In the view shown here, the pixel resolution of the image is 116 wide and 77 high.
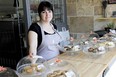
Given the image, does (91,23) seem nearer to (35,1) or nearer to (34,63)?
(35,1)

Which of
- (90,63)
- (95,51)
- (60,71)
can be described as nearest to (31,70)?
(60,71)

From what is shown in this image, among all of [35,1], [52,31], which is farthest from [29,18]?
[52,31]

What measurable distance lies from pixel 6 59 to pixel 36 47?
6.28 feet

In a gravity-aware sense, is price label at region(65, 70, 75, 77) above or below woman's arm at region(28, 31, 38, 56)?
below

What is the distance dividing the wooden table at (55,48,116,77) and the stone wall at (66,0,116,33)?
179 cm

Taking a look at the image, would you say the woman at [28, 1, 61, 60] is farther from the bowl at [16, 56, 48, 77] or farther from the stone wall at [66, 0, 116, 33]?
the stone wall at [66, 0, 116, 33]

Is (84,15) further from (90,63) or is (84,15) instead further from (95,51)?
(90,63)

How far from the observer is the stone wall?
3.57 metres

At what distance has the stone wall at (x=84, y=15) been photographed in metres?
3.57

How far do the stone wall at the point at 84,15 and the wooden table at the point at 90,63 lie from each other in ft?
5.86

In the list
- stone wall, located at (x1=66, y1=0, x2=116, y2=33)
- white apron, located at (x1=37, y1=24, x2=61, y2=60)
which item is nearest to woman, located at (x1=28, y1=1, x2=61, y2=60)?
white apron, located at (x1=37, y1=24, x2=61, y2=60)

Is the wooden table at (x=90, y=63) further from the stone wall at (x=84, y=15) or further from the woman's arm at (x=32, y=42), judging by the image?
the stone wall at (x=84, y=15)

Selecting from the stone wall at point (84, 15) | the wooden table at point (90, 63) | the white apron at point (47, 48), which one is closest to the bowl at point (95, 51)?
the wooden table at point (90, 63)

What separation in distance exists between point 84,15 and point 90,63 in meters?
2.31
